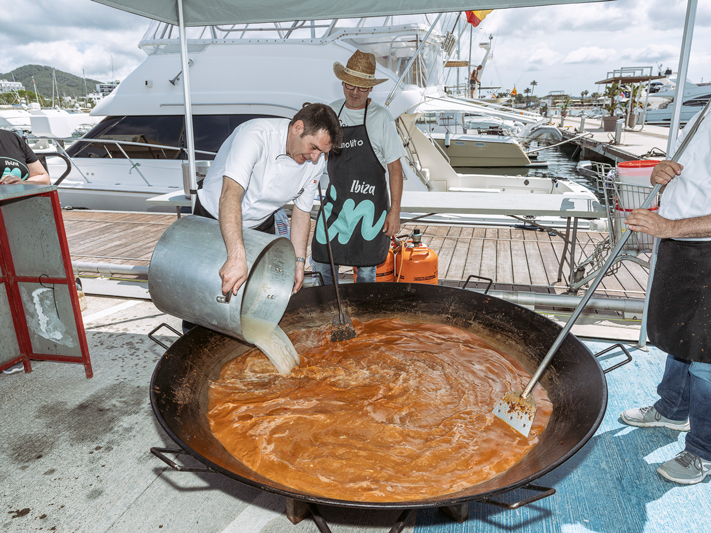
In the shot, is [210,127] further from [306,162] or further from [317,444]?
[317,444]

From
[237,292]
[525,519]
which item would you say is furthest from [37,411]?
[525,519]

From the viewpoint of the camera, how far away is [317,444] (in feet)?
6.36

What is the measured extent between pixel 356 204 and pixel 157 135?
7.41 meters

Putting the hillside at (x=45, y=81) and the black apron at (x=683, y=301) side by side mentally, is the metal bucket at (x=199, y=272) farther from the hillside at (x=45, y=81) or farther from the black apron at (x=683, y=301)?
the hillside at (x=45, y=81)

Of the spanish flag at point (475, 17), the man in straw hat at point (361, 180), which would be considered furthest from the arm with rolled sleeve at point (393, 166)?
the spanish flag at point (475, 17)

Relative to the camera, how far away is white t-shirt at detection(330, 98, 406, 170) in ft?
11.5

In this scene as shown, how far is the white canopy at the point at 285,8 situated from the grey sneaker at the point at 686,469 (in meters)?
2.98

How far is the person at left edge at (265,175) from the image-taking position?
6.70 feet

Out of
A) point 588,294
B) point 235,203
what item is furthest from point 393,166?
point 588,294

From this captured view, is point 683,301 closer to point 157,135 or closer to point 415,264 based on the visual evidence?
point 415,264

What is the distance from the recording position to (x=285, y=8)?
3578mm

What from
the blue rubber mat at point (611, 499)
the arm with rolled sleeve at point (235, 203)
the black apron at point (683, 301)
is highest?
the arm with rolled sleeve at point (235, 203)

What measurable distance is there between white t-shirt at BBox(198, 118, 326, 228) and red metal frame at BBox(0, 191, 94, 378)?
112 centimetres

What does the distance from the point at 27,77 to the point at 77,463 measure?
24884cm
